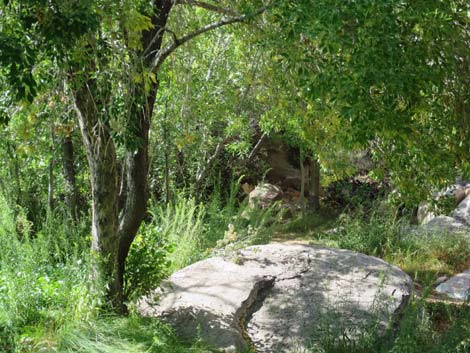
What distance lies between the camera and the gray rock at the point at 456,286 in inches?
325

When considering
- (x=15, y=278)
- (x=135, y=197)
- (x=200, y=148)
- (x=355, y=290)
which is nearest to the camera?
(x=15, y=278)

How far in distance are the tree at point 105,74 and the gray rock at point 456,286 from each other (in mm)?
4590

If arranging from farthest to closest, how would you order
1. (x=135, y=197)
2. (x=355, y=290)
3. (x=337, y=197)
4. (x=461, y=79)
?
(x=337, y=197) < (x=355, y=290) < (x=135, y=197) < (x=461, y=79)

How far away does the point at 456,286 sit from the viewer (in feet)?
27.7

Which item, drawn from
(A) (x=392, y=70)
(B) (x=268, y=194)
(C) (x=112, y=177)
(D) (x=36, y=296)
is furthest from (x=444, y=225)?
(A) (x=392, y=70)

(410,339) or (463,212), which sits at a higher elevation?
(463,212)

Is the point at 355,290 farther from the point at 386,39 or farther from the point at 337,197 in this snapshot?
the point at 337,197

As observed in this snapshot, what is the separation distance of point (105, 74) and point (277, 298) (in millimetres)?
3161

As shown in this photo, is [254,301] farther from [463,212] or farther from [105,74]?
[463,212]

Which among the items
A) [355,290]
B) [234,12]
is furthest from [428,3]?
[355,290]

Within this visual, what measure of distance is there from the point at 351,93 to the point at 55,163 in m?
6.61

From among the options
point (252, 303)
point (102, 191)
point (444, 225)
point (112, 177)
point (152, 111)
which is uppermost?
point (152, 111)

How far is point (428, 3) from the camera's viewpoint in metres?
3.88

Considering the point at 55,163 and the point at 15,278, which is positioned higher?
the point at 55,163
